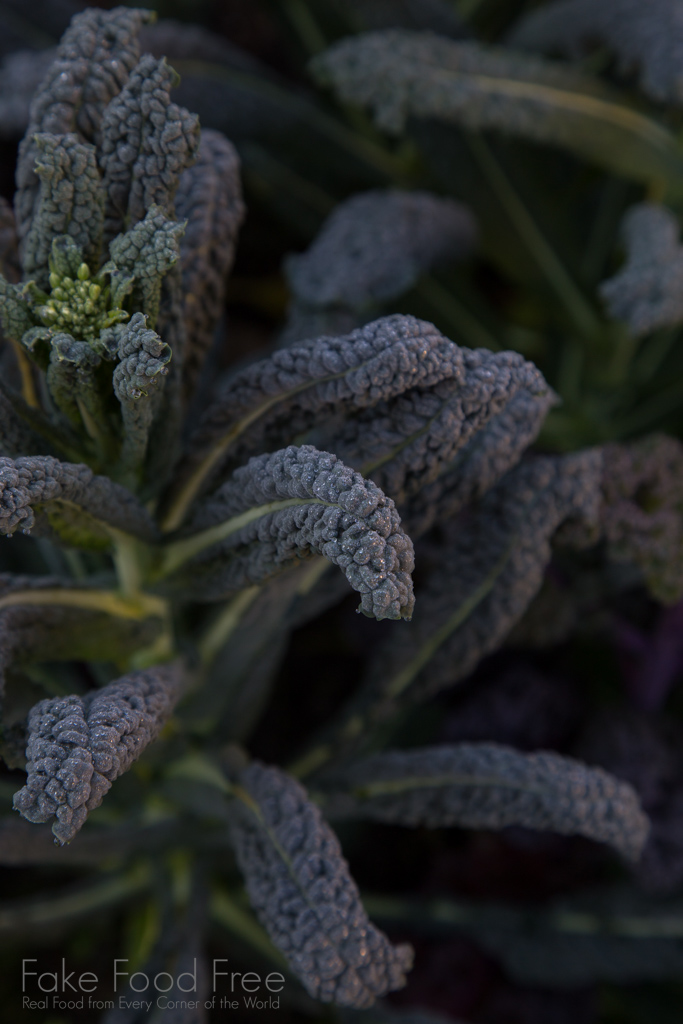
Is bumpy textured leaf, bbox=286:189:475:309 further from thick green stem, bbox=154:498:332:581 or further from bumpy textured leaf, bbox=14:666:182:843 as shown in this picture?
bumpy textured leaf, bbox=14:666:182:843

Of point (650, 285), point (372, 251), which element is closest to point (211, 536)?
point (372, 251)

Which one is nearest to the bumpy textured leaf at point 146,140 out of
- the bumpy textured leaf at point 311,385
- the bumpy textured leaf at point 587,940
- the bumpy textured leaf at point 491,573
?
the bumpy textured leaf at point 311,385

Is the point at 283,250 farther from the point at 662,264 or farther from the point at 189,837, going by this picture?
the point at 189,837

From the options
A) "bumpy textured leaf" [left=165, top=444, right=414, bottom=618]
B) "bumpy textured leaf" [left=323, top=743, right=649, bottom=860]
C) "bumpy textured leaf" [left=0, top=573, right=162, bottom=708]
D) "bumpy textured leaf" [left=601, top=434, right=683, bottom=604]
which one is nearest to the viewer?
→ "bumpy textured leaf" [left=165, top=444, right=414, bottom=618]

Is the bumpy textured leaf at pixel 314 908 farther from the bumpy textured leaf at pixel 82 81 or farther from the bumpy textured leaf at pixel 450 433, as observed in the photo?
the bumpy textured leaf at pixel 82 81

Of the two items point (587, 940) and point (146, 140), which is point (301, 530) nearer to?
point (146, 140)

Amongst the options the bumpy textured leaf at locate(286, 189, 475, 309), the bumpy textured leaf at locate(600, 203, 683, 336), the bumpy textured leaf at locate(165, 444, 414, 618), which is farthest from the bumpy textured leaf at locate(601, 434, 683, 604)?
the bumpy textured leaf at locate(165, 444, 414, 618)
